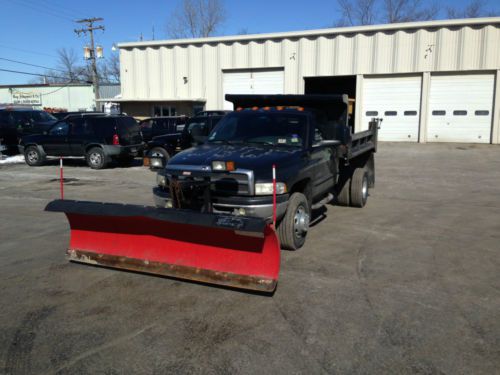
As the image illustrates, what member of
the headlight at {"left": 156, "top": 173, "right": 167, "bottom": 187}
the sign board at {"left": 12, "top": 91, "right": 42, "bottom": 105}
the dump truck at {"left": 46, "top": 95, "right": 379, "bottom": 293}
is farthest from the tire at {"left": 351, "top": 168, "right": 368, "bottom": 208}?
the sign board at {"left": 12, "top": 91, "right": 42, "bottom": 105}

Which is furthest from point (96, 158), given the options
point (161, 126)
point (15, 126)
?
point (15, 126)

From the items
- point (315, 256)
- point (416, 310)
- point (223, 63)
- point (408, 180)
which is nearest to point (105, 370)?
point (416, 310)

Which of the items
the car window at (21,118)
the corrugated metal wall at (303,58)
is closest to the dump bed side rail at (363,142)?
the corrugated metal wall at (303,58)

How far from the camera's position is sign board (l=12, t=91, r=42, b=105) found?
6322cm

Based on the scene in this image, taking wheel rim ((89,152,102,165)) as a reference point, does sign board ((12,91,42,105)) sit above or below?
above

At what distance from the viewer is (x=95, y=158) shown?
15.4 m

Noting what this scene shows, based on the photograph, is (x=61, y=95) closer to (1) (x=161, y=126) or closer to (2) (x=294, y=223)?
(1) (x=161, y=126)

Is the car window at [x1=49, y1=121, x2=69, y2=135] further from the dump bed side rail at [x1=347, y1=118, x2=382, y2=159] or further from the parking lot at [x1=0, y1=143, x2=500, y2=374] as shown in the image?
the dump bed side rail at [x1=347, y1=118, x2=382, y2=159]

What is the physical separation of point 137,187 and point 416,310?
8755 mm

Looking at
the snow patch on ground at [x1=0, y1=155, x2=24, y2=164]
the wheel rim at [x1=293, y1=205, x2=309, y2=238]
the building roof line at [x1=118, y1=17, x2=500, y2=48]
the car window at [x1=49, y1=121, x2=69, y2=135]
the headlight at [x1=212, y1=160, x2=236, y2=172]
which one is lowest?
the snow patch on ground at [x1=0, y1=155, x2=24, y2=164]

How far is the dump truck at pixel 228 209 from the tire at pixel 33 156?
11.5 metres

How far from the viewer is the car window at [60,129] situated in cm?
1599

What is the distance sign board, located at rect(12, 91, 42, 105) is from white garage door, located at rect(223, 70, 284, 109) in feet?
146

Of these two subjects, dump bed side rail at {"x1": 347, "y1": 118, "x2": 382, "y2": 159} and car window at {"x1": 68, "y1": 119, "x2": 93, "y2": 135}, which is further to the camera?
car window at {"x1": 68, "y1": 119, "x2": 93, "y2": 135}
